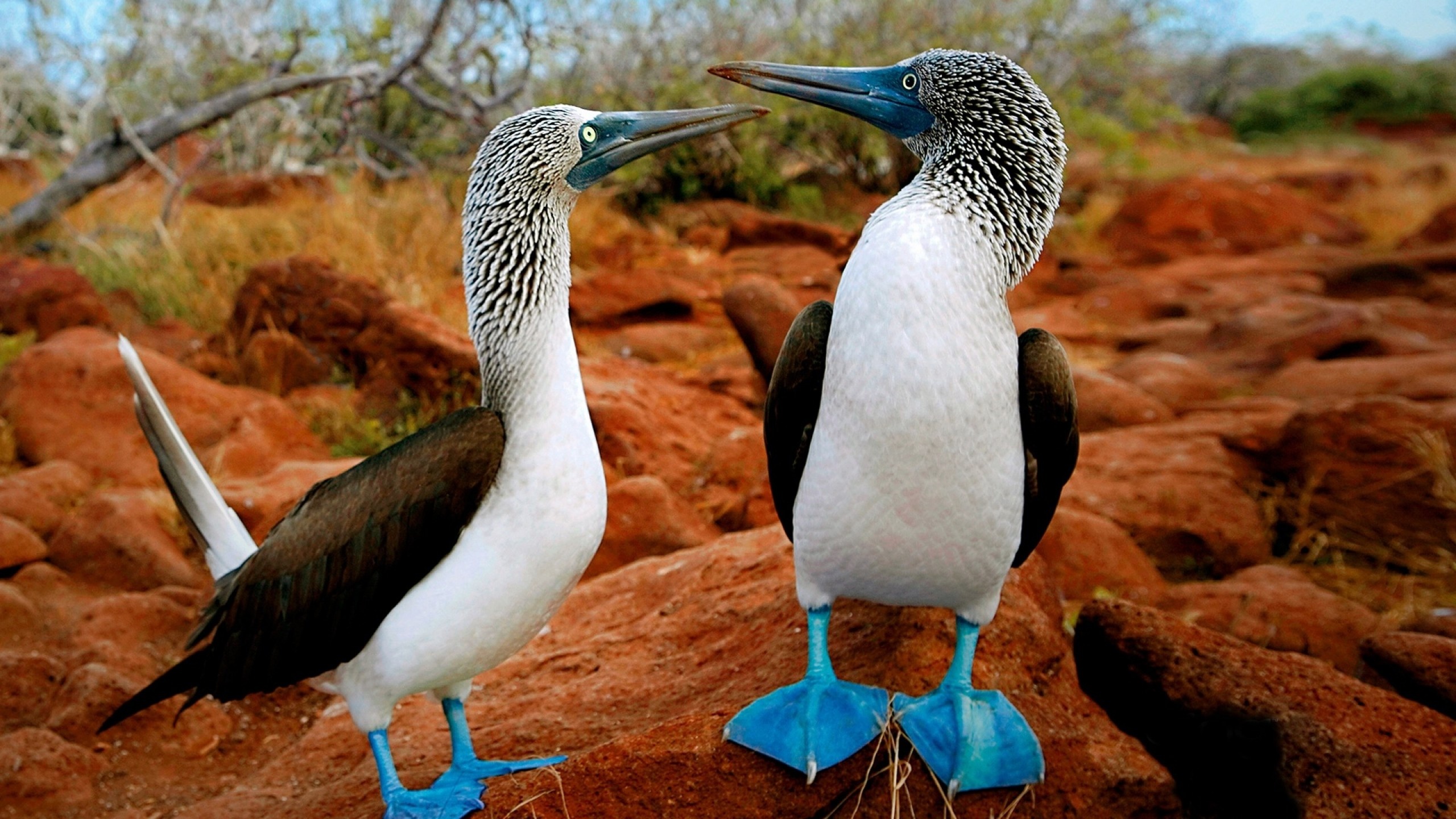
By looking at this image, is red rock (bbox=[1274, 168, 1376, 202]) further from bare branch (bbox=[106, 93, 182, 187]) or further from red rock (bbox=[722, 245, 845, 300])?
bare branch (bbox=[106, 93, 182, 187])

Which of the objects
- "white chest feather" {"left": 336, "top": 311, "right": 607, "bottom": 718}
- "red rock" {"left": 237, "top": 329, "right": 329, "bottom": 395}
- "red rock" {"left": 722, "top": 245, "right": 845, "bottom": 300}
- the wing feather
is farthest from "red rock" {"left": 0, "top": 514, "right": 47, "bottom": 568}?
"red rock" {"left": 722, "top": 245, "right": 845, "bottom": 300}

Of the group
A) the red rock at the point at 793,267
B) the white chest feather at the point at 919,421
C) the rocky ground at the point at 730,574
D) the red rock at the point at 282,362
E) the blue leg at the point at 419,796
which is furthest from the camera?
the red rock at the point at 793,267

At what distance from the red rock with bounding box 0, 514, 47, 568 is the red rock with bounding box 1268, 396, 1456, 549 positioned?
19.2 ft

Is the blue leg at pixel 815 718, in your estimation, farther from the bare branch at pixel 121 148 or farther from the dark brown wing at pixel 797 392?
the bare branch at pixel 121 148

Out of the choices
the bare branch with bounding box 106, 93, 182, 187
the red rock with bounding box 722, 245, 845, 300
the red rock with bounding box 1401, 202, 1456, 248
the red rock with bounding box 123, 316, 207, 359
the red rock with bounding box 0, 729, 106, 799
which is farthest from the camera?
the red rock with bounding box 1401, 202, 1456, 248

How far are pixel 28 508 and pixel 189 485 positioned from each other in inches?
110

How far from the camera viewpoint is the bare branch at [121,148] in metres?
7.47

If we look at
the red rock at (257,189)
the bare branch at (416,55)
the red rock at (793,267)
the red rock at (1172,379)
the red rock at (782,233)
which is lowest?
the red rock at (1172,379)

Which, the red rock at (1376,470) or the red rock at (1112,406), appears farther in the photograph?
the red rock at (1112,406)

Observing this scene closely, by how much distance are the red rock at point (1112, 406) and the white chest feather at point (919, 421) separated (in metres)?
4.48

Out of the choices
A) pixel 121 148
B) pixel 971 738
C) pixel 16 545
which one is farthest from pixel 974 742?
pixel 121 148

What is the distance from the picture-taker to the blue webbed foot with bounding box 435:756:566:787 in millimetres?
2719

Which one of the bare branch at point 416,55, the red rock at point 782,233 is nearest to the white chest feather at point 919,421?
the bare branch at point 416,55

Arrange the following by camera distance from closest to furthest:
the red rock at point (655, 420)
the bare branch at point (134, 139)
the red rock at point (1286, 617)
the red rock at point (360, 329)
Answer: the red rock at point (1286, 617) < the red rock at point (655, 420) < the red rock at point (360, 329) < the bare branch at point (134, 139)
